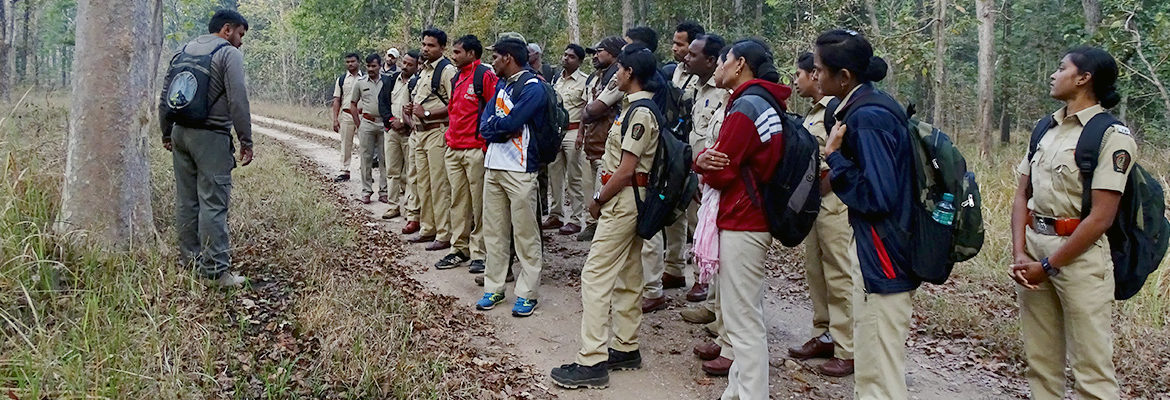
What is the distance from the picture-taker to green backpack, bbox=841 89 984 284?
3064 millimetres

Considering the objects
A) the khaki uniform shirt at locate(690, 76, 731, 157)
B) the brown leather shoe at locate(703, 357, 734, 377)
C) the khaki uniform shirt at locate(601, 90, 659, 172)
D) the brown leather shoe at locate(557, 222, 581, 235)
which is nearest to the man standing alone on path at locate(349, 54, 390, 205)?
the brown leather shoe at locate(557, 222, 581, 235)

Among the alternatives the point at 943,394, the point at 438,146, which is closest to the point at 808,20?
the point at 438,146

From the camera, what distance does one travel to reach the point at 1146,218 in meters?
3.21

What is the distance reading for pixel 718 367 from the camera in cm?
440

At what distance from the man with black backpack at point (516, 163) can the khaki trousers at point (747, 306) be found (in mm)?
2142

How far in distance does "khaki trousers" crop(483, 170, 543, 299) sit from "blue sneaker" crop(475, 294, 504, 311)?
0.05m

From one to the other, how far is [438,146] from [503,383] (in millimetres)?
3582

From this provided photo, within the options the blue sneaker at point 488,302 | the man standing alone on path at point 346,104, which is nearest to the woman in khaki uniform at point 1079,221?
the blue sneaker at point 488,302

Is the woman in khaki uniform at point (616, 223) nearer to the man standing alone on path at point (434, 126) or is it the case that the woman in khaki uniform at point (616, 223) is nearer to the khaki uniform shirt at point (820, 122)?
the khaki uniform shirt at point (820, 122)

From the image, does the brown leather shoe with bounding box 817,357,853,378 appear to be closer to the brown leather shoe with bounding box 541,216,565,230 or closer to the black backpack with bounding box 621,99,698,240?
the black backpack with bounding box 621,99,698,240

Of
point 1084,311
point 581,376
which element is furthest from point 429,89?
point 1084,311

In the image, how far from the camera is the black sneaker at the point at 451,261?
678 centimetres

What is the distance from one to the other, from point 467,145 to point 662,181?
2.65 m

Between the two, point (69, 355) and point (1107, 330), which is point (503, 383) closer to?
point (69, 355)
